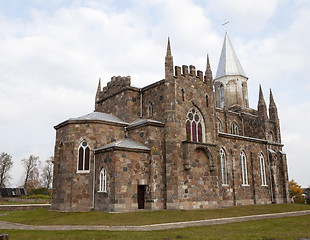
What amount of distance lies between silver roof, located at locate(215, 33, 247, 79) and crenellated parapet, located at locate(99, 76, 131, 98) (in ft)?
75.1

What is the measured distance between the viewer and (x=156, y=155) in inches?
1027

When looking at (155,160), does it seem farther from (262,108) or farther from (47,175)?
(47,175)

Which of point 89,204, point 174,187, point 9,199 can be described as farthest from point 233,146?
point 9,199

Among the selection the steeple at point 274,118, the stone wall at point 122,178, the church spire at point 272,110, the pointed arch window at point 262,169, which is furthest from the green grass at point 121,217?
the church spire at point 272,110

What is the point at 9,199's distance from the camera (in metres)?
51.2

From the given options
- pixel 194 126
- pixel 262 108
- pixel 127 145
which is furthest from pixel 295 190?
pixel 127 145

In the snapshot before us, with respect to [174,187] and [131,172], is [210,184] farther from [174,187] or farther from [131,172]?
[131,172]

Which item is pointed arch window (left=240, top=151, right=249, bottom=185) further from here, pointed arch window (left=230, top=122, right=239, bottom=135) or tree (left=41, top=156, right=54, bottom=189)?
tree (left=41, top=156, right=54, bottom=189)

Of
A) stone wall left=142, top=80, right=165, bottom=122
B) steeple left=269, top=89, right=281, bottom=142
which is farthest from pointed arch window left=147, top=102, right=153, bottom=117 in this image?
steeple left=269, top=89, right=281, bottom=142

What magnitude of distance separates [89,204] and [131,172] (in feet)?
15.4

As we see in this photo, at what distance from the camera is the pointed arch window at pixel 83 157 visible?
26.0m

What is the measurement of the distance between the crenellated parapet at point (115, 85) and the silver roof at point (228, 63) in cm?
2288

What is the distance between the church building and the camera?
977 inches

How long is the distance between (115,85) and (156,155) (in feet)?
37.0
